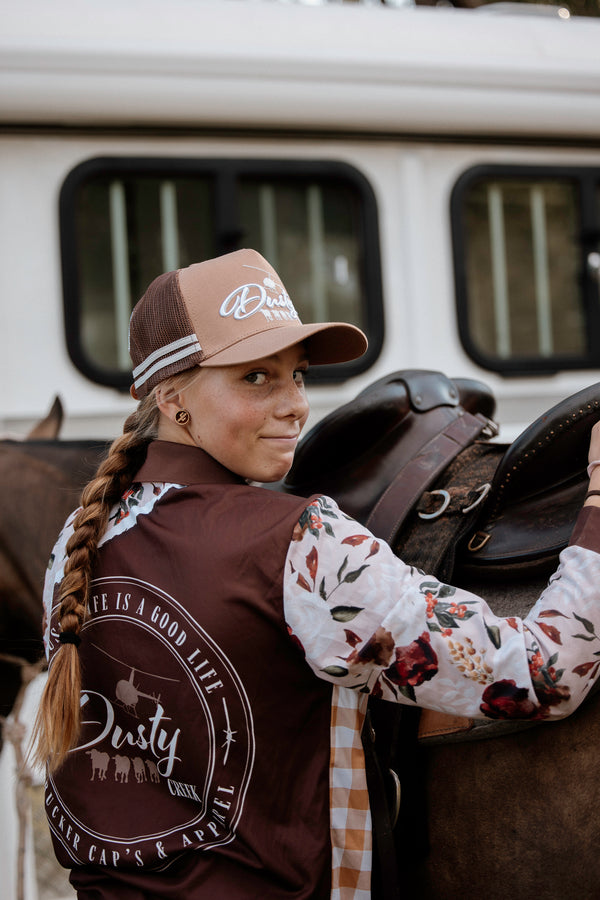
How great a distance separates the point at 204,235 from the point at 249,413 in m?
1.63

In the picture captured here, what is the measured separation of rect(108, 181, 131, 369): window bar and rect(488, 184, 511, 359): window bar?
→ 1219 mm

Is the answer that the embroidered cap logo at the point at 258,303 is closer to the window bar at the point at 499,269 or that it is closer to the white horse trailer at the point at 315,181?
the white horse trailer at the point at 315,181

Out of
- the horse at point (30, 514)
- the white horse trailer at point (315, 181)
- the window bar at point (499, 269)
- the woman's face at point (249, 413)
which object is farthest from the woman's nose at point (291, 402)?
the window bar at point (499, 269)

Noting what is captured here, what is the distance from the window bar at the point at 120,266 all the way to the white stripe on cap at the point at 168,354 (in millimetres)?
1412

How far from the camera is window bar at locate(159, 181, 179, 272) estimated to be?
2.44 m

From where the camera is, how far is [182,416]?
1.02 metres

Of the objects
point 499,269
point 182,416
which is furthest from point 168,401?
point 499,269

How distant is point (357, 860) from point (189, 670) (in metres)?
0.31

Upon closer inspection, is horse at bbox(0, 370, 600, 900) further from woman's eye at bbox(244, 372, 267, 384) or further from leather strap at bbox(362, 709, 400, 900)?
woman's eye at bbox(244, 372, 267, 384)

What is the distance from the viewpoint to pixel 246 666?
91cm

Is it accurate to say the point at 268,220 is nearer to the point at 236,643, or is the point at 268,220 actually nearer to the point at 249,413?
the point at 249,413

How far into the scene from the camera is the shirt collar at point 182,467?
101 centimetres

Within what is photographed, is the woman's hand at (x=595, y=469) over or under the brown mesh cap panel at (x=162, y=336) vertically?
under

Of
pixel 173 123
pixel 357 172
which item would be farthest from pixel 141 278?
pixel 357 172
